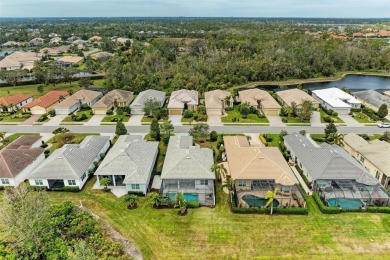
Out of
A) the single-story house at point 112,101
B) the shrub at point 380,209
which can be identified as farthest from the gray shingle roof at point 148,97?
the shrub at point 380,209

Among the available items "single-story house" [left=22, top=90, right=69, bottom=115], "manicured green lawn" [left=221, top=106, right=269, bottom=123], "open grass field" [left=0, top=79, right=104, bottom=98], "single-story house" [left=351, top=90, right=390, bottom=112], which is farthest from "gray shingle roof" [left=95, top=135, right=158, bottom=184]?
"single-story house" [left=351, top=90, right=390, bottom=112]

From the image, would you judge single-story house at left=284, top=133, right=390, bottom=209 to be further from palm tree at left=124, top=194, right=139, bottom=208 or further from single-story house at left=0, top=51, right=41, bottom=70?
single-story house at left=0, top=51, right=41, bottom=70

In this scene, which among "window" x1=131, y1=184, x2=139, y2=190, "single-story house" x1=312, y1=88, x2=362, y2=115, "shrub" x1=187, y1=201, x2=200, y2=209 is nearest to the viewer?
"shrub" x1=187, y1=201, x2=200, y2=209

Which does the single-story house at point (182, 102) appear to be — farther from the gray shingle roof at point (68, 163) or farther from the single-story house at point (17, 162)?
the single-story house at point (17, 162)

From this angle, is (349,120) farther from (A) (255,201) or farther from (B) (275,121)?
(A) (255,201)

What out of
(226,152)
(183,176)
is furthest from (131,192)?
(226,152)
